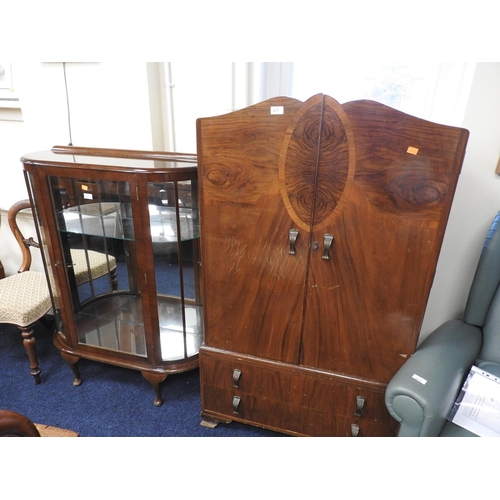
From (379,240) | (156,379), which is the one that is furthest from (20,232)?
(379,240)

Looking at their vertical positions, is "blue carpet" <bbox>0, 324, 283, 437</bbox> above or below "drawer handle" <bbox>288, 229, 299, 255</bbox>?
below

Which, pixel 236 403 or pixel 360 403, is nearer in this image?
pixel 360 403

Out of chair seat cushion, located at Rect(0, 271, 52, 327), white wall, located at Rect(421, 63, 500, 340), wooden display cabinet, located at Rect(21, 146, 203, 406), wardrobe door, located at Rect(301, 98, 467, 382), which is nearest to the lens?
wardrobe door, located at Rect(301, 98, 467, 382)

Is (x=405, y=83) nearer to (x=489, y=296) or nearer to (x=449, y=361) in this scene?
(x=489, y=296)

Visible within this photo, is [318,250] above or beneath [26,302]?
above

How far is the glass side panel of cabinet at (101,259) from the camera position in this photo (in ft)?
4.32

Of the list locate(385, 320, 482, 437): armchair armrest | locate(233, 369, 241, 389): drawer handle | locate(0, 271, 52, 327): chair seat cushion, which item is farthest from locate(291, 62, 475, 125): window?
locate(0, 271, 52, 327): chair seat cushion

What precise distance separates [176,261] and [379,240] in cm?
78

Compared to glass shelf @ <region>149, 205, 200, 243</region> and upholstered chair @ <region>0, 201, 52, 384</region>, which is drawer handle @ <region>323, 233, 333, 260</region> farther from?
upholstered chair @ <region>0, 201, 52, 384</region>

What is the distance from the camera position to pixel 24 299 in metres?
1.64

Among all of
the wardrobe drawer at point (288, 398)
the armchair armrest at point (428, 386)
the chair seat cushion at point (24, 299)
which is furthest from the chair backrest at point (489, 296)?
the chair seat cushion at point (24, 299)

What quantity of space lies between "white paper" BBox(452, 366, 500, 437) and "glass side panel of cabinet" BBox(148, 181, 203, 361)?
103 cm

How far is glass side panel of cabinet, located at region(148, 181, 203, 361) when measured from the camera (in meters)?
1.26
